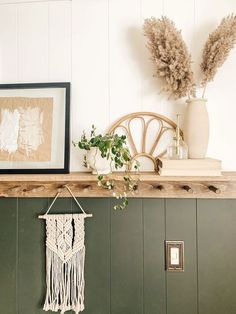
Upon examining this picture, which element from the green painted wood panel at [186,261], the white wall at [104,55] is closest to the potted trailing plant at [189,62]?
the white wall at [104,55]

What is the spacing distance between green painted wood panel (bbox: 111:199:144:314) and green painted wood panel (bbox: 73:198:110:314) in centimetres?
3

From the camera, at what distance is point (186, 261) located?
121cm

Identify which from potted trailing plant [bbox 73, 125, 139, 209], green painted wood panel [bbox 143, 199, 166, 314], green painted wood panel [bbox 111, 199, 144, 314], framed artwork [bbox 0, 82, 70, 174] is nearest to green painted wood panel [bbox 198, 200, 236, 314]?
green painted wood panel [bbox 143, 199, 166, 314]

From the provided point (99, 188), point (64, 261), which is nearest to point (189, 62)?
point (99, 188)

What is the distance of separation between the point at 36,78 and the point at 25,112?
0.60ft

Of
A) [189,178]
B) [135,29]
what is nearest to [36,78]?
[135,29]

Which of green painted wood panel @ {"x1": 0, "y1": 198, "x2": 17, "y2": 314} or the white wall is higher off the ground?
the white wall

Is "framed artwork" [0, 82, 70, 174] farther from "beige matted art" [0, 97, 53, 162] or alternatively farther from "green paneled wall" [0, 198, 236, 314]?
"green paneled wall" [0, 198, 236, 314]

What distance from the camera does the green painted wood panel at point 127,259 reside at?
1.23m

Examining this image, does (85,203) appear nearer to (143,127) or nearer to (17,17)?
(143,127)

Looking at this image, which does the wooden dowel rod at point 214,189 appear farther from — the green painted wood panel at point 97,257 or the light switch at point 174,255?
the green painted wood panel at point 97,257

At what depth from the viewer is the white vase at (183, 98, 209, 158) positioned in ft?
3.69

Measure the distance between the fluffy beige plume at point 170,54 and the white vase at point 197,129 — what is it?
0.26 ft

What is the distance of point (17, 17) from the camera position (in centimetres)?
133
